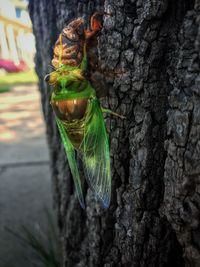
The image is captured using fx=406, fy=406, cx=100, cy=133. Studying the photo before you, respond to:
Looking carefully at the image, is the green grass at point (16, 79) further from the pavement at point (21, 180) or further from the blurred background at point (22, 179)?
the pavement at point (21, 180)

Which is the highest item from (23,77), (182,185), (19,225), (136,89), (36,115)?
(136,89)

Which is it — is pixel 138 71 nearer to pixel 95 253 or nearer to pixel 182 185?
pixel 182 185

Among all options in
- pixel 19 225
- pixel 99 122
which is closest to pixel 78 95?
pixel 99 122

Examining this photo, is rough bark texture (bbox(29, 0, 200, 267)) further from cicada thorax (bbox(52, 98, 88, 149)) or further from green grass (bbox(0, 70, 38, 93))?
green grass (bbox(0, 70, 38, 93))

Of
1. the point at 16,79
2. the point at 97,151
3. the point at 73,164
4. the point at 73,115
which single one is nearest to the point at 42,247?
the point at 73,164

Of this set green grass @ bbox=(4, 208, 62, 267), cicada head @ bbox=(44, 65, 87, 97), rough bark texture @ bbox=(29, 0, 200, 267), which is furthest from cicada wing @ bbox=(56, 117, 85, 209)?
green grass @ bbox=(4, 208, 62, 267)

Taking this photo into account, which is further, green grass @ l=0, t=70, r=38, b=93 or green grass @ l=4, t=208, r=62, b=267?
green grass @ l=0, t=70, r=38, b=93

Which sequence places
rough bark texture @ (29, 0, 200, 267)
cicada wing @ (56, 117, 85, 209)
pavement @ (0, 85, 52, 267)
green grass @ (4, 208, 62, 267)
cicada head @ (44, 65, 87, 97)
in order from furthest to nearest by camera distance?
pavement @ (0, 85, 52, 267)
green grass @ (4, 208, 62, 267)
cicada wing @ (56, 117, 85, 209)
cicada head @ (44, 65, 87, 97)
rough bark texture @ (29, 0, 200, 267)
